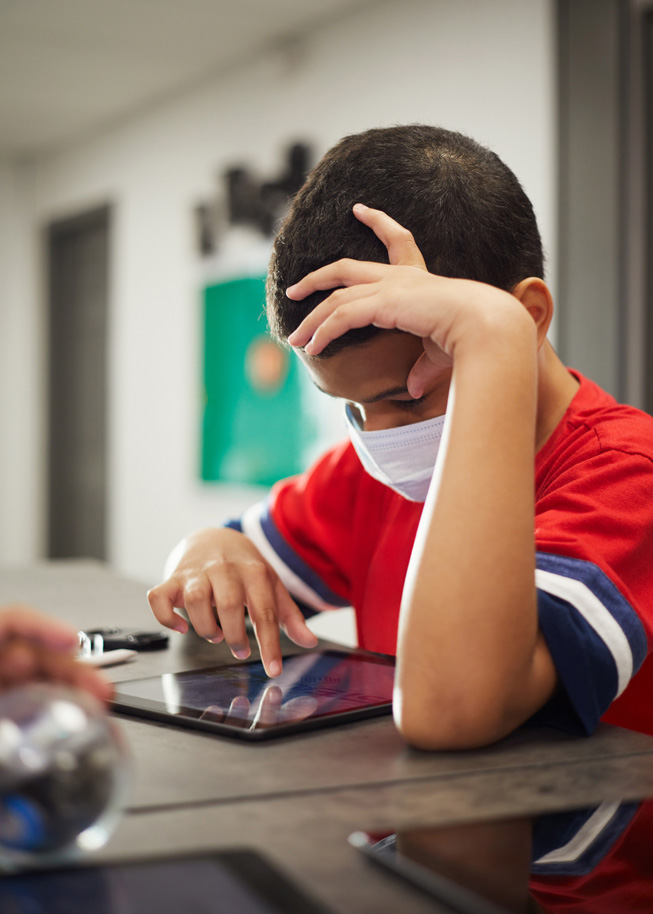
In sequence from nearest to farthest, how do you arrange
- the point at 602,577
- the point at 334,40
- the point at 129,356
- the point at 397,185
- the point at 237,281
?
the point at 602,577 → the point at 397,185 → the point at 334,40 → the point at 237,281 → the point at 129,356

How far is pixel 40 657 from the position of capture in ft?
1.37

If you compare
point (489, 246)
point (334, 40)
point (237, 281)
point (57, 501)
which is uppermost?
point (334, 40)

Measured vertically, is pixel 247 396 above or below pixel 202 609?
above

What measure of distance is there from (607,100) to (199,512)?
96.4 inches

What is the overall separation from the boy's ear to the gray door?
423cm

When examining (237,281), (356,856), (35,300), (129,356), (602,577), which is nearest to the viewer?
(356,856)

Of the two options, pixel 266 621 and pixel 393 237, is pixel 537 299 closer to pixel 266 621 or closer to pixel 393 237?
pixel 393 237

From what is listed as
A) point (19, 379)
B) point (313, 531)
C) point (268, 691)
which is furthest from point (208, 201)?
point (268, 691)

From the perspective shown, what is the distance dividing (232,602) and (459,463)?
1.05 feet

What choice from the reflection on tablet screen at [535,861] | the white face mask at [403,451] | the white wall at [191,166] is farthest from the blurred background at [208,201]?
the reflection on tablet screen at [535,861]

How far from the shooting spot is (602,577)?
675 mm

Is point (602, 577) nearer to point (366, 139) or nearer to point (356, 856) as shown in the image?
point (356, 856)

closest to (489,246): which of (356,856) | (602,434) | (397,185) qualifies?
(397,185)

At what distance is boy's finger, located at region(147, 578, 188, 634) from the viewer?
86 centimetres
